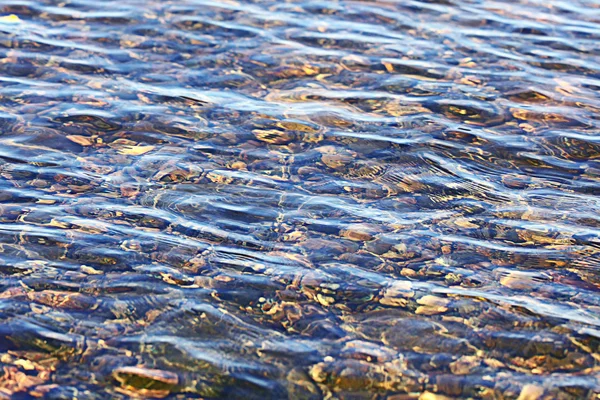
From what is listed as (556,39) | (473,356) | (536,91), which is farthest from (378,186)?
(556,39)

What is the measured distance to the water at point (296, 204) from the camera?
4.55m

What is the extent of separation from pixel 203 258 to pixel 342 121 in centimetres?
262

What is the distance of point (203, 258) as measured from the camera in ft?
17.9

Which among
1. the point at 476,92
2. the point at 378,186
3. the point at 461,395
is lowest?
the point at 461,395

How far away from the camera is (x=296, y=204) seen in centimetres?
618

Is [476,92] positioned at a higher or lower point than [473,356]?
higher

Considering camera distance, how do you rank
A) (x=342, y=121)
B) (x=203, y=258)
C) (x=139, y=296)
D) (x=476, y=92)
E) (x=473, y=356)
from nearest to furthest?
1. (x=473, y=356)
2. (x=139, y=296)
3. (x=203, y=258)
4. (x=342, y=121)
5. (x=476, y=92)

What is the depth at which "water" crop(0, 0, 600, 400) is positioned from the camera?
4551 millimetres

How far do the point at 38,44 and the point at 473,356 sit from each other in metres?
6.53

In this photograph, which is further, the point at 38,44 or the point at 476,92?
the point at 38,44

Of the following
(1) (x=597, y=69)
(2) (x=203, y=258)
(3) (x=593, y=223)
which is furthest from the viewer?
(1) (x=597, y=69)

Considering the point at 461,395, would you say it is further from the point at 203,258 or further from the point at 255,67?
the point at 255,67

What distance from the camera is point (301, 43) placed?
9203mm

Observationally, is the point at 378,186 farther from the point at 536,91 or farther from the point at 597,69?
the point at 597,69
